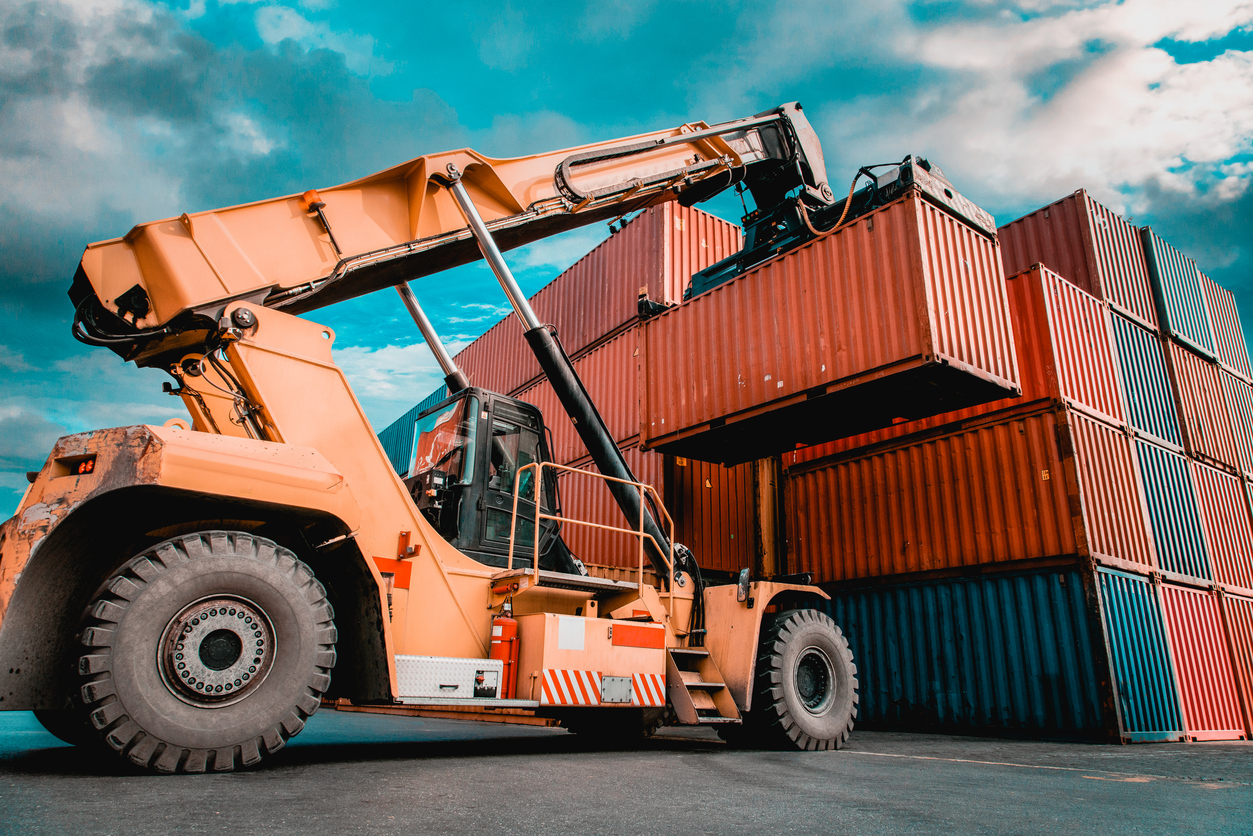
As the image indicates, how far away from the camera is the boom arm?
15.4 feet

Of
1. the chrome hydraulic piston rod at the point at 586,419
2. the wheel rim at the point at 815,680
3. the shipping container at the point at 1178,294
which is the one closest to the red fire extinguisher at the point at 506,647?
the chrome hydraulic piston rod at the point at 586,419

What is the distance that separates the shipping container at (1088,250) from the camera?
12.0m

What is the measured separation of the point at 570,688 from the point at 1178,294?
45.9 ft

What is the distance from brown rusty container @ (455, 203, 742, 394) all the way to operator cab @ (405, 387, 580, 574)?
6.75 metres

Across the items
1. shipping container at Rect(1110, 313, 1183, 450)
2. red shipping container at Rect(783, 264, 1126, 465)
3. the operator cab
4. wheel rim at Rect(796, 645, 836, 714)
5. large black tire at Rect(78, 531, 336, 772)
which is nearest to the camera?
large black tire at Rect(78, 531, 336, 772)

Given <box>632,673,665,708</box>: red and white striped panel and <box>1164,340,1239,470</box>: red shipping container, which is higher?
<box>1164,340,1239,470</box>: red shipping container

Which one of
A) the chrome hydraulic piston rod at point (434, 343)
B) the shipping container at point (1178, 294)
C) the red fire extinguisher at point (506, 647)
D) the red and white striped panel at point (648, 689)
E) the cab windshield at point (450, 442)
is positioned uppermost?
the shipping container at point (1178, 294)

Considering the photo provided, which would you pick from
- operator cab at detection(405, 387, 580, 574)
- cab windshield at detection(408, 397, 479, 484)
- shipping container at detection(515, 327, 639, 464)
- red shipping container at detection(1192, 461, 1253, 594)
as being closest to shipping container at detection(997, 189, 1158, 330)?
red shipping container at detection(1192, 461, 1253, 594)

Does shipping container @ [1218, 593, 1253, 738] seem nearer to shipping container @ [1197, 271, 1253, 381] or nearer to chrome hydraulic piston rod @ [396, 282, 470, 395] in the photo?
shipping container @ [1197, 271, 1253, 381]

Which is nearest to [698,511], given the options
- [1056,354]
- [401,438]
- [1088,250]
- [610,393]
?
[610,393]

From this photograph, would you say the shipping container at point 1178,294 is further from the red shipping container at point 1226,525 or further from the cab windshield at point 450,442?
the cab windshield at point 450,442

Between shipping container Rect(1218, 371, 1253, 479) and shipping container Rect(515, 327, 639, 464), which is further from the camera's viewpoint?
shipping container Rect(1218, 371, 1253, 479)

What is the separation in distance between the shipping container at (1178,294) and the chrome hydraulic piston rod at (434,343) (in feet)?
40.7

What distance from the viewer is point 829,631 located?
721 cm
